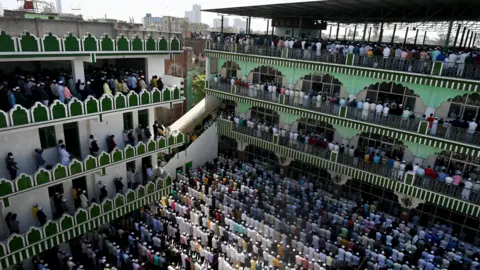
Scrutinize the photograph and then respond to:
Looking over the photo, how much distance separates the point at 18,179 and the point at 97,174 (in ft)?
14.1

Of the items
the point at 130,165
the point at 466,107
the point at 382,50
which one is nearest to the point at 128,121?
the point at 130,165

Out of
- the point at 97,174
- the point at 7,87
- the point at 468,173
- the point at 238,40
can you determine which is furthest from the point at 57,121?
the point at 468,173

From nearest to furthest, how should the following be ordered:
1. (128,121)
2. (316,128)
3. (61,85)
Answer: (61,85) → (128,121) → (316,128)

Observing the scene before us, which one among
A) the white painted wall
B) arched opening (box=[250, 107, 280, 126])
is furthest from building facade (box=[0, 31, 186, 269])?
arched opening (box=[250, 107, 280, 126])

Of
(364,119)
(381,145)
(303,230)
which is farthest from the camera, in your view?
(381,145)

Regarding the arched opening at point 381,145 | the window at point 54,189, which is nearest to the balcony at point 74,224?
the window at point 54,189

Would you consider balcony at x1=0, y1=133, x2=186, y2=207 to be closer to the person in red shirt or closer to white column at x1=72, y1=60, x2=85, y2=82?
white column at x1=72, y1=60, x2=85, y2=82

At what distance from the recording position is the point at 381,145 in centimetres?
2122

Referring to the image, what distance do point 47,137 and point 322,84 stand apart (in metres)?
16.9

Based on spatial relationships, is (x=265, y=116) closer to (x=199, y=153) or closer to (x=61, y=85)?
(x=199, y=153)

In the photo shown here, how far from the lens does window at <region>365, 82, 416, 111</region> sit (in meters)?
19.7

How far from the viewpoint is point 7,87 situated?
12664 mm

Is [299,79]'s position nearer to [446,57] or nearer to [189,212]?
[446,57]

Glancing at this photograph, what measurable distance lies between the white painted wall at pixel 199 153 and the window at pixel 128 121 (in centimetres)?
726
